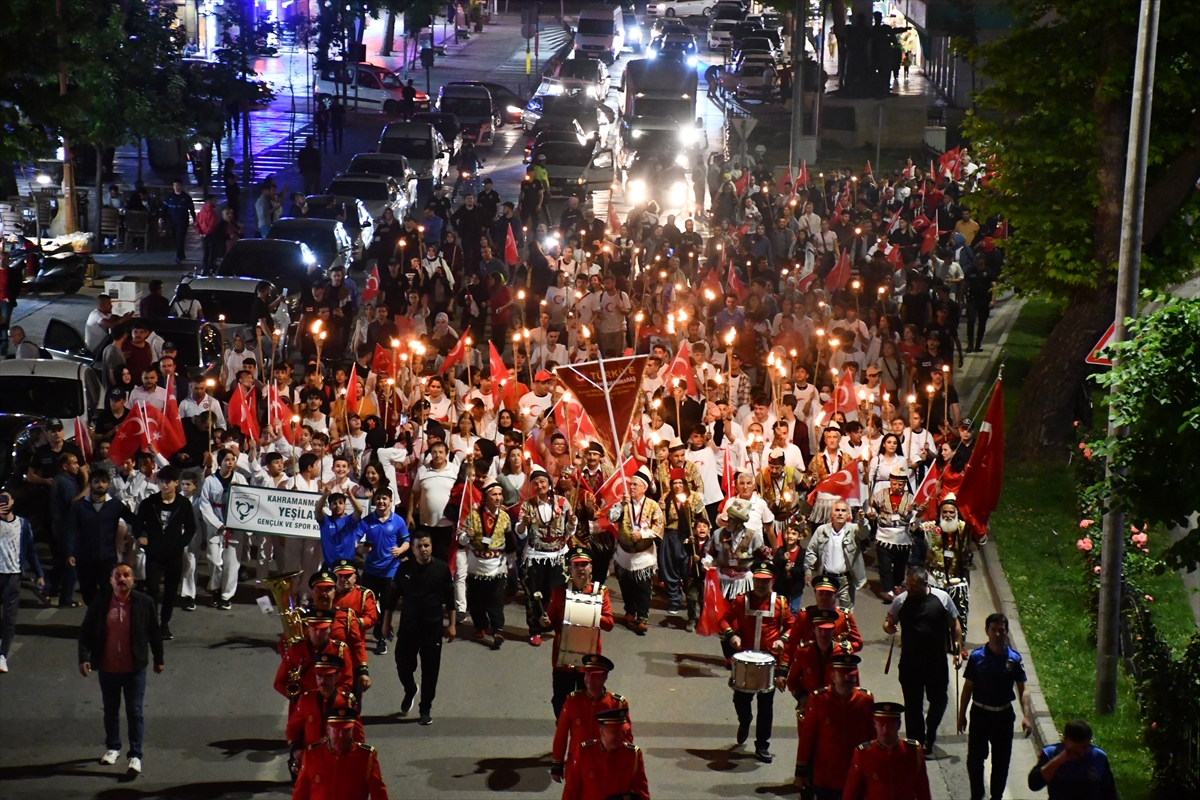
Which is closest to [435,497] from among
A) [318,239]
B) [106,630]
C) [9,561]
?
[9,561]

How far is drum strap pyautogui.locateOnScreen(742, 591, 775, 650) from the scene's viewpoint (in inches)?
502

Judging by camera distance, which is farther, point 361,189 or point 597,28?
point 597,28

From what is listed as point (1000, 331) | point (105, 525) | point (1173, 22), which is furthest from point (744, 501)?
point (1000, 331)

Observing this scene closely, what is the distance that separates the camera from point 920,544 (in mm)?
15938

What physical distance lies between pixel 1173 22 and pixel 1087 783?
11.5 meters

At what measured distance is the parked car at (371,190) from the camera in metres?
34.7

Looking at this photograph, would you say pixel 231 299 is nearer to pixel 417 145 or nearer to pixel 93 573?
pixel 93 573

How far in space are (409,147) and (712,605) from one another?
90.7 feet

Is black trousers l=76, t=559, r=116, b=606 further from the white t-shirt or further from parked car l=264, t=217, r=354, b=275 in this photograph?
parked car l=264, t=217, r=354, b=275

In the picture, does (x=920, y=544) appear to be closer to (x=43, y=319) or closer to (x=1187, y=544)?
(x=1187, y=544)

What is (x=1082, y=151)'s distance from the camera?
A: 2064 centimetres

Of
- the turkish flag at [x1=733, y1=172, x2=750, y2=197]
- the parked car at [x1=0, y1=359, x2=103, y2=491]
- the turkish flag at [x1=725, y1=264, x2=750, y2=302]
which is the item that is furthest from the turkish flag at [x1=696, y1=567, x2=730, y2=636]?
the turkish flag at [x1=733, y1=172, x2=750, y2=197]

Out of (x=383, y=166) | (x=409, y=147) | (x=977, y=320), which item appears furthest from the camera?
(x=409, y=147)

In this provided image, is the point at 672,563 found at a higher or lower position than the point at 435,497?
lower
